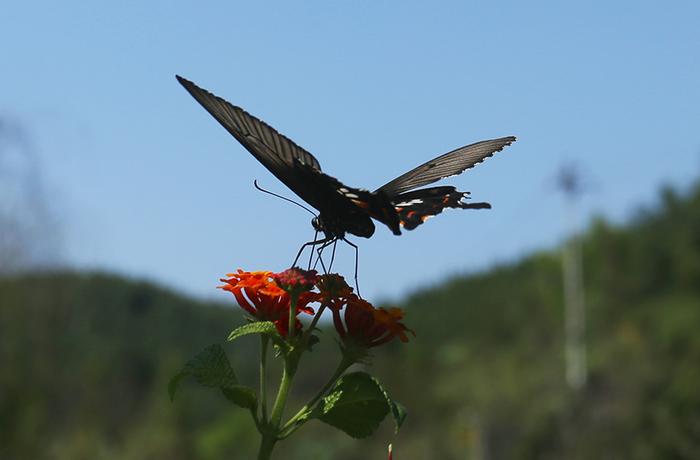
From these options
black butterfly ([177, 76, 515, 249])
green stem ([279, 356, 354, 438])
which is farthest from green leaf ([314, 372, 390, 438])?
black butterfly ([177, 76, 515, 249])

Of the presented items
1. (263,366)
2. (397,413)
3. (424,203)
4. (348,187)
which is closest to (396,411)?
(397,413)

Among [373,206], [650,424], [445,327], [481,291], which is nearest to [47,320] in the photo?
[650,424]

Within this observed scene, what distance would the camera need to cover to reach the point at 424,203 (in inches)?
109

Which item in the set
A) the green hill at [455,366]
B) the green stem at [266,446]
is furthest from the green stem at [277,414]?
the green hill at [455,366]

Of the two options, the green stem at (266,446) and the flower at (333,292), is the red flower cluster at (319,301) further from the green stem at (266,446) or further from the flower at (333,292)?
the green stem at (266,446)

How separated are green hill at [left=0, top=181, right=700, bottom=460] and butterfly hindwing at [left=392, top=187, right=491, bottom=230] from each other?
285 inches

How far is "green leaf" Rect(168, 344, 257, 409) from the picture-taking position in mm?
1917

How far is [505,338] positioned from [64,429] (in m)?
39.7

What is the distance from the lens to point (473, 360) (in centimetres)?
6612

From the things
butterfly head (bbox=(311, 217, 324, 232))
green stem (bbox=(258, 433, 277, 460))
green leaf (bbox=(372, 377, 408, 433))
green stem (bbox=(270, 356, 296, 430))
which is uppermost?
butterfly head (bbox=(311, 217, 324, 232))

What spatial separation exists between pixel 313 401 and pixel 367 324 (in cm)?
20

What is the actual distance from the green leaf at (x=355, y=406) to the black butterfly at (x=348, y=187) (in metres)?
0.67

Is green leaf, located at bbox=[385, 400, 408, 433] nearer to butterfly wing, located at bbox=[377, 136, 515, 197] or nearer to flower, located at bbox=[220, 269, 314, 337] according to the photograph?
flower, located at bbox=[220, 269, 314, 337]

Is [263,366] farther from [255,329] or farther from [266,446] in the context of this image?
[266,446]
